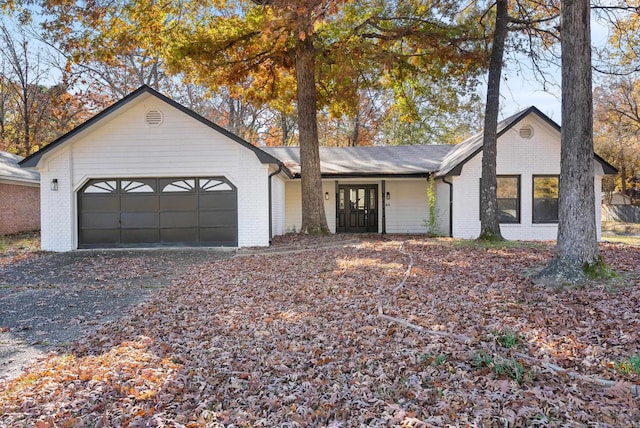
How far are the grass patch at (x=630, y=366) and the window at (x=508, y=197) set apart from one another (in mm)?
12204

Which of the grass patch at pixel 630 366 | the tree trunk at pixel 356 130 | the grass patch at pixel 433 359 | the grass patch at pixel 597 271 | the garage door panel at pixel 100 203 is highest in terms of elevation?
the tree trunk at pixel 356 130

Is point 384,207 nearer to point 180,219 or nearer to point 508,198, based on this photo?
point 508,198

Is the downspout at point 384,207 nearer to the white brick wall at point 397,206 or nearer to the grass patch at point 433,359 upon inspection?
the white brick wall at point 397,206

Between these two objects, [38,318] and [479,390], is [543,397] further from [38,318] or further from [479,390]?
[38,318]

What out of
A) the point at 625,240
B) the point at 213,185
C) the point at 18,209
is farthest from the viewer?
the point at 18,209

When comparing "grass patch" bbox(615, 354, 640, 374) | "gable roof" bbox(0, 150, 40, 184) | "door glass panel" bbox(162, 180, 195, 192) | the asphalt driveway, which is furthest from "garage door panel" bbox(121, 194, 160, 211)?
"grass patch" bbox(615, 354, 640, 374)

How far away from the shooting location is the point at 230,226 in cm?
1329

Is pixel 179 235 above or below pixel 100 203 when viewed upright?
below

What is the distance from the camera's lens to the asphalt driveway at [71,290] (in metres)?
5.07

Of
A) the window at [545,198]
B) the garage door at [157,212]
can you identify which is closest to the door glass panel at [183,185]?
the garage door at [157,212]

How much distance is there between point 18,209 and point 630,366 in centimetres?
2273

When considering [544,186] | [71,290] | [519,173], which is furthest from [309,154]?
[71,290]

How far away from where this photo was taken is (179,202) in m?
13.3

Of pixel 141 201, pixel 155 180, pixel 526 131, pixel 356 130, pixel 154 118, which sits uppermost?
pixel 356 130
